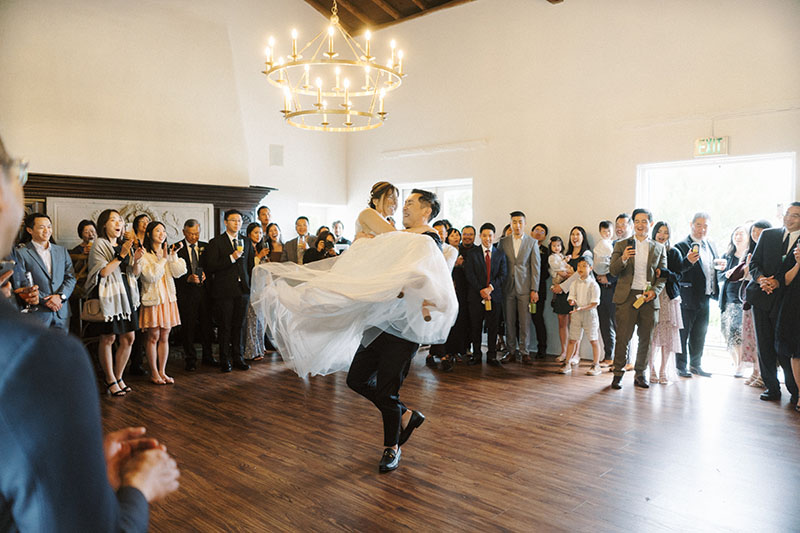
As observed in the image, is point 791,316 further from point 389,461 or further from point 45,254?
point 45,254

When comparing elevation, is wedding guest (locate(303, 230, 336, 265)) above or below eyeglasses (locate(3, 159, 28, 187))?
below

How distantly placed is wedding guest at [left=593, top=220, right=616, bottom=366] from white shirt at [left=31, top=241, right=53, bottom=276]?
5.58m

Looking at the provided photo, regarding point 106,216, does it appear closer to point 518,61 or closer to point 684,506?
point 684,506

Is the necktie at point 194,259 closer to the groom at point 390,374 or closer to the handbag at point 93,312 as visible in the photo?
the handbag at point 93,312

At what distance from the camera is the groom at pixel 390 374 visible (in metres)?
3.37

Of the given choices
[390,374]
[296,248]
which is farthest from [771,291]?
[296,248]

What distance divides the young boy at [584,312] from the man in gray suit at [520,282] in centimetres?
63

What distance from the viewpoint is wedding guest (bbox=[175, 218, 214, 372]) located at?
6.35 metres

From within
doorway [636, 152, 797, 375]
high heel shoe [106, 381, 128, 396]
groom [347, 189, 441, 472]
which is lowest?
high heel shoe [106, 381, 128, 396]

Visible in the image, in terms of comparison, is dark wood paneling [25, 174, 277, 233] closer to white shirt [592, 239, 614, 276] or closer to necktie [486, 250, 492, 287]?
necktie [486, 250, 492, 287]

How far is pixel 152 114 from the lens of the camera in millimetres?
7566

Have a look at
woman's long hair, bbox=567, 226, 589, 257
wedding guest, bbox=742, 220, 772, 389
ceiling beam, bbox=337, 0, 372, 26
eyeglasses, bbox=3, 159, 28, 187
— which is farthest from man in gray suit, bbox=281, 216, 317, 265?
eyeglasses, bbox=3, 159, 28, 187

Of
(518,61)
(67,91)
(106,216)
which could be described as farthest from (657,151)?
(67,91)

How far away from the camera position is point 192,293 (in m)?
6.47
